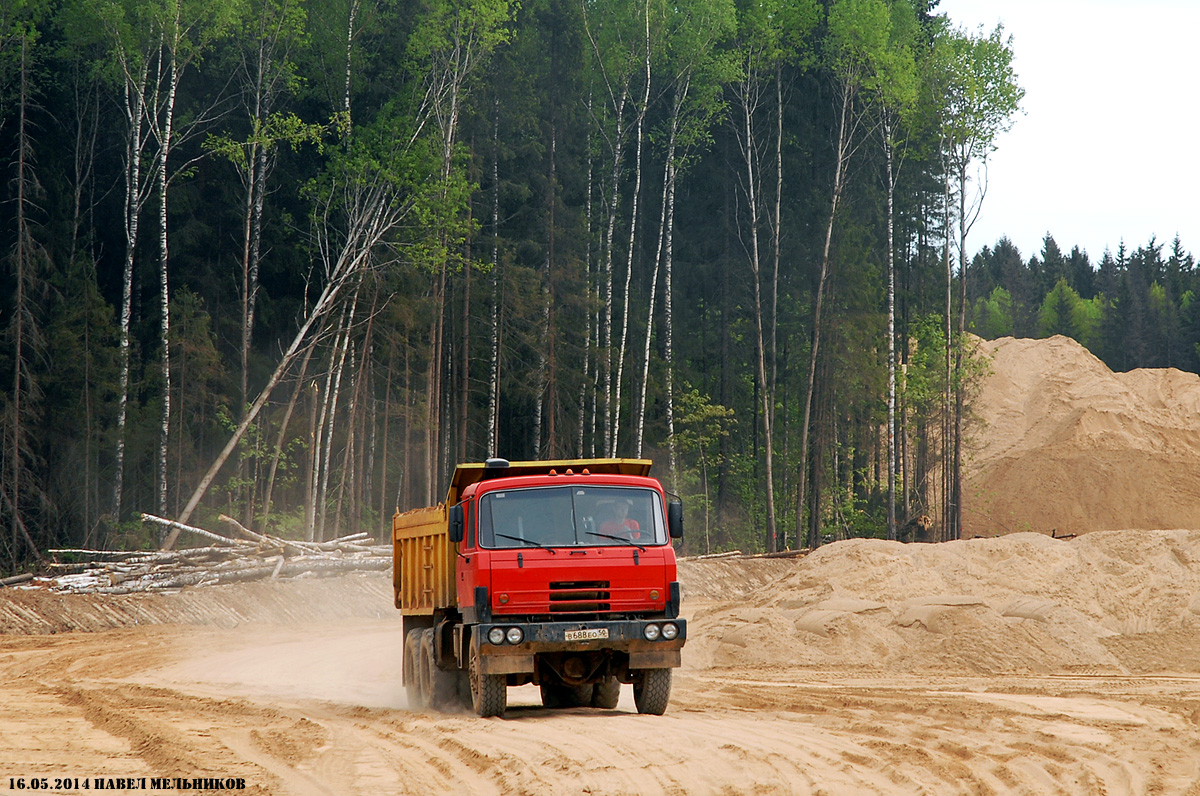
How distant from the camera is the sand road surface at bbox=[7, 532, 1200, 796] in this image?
963 cm

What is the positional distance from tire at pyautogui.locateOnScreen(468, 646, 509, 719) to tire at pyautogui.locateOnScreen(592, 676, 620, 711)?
56.5 inches

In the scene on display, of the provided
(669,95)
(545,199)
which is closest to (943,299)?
(669,95)

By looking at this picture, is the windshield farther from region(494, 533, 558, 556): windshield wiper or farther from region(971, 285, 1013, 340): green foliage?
region(971, 285, 1013, 340): green foliage

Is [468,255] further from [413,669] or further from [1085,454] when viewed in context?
[1085,454]

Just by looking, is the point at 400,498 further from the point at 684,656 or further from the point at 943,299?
the point at 943,299

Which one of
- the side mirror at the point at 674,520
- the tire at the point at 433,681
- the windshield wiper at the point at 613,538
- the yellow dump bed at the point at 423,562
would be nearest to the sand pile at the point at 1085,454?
the yellow dump bed at the point at 423,562

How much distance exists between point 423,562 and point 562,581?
10.9ft

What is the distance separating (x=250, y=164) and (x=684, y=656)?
20.6 metres

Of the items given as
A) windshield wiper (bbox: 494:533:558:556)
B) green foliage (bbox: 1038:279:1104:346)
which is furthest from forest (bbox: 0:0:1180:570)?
green foliage (bbox: 1038:279:1104:346)

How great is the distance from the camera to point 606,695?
45.4 ft

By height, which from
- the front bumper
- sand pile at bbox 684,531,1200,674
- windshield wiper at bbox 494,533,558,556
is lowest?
sand pile at bbox 684,531,1200,674

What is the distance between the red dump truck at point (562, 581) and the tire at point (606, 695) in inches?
6.3

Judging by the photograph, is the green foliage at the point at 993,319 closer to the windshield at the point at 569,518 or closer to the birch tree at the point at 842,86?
the birch tree at the point at 842,86

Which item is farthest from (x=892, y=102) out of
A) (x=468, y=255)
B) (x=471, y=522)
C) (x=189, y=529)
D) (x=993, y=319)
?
(x=993, y=319)
